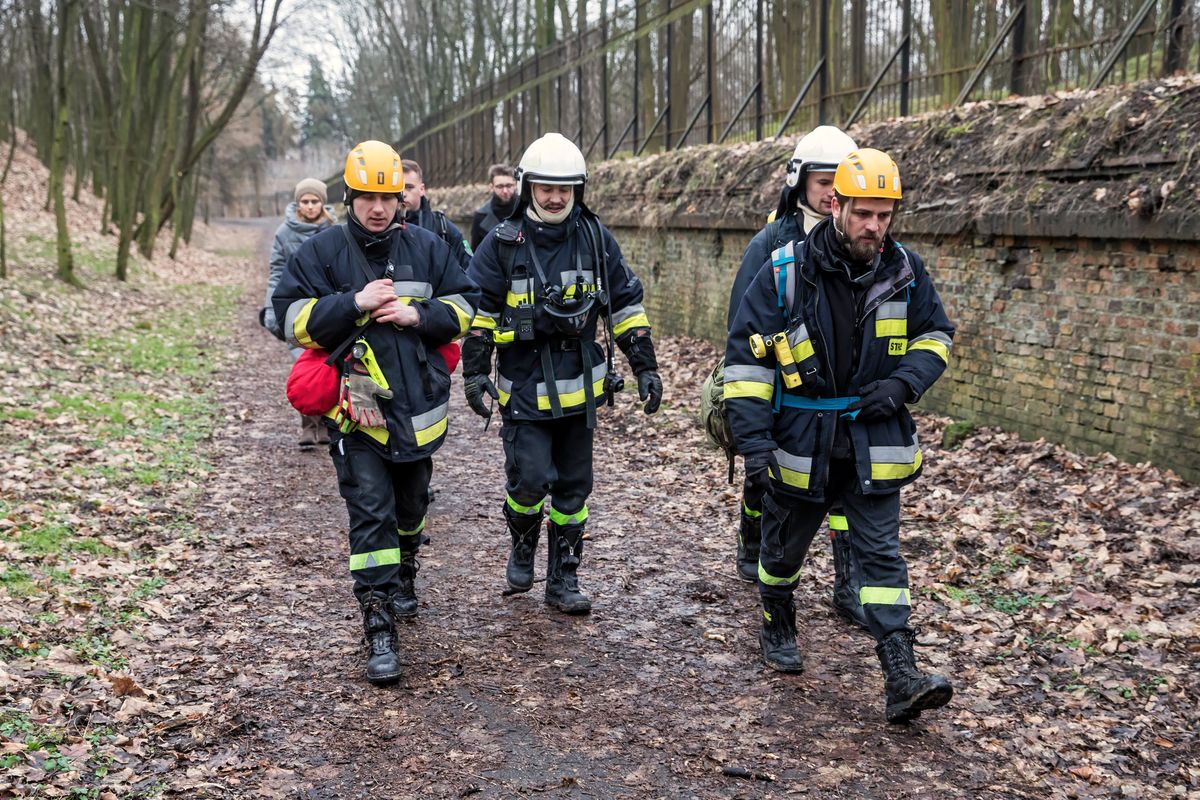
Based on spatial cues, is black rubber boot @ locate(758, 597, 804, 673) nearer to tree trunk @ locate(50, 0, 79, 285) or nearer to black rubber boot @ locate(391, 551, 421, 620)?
black rubber boot @ locate(391, 551, 421, 620)

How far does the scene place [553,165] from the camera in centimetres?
516

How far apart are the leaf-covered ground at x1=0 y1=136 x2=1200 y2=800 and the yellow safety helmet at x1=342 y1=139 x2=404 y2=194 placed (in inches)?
83.9

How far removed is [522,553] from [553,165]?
202 centimetres

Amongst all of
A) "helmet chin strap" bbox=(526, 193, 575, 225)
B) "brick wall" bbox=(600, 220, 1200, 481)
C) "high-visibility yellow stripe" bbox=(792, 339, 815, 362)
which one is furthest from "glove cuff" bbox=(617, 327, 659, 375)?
"brick wall" bbox=(600, 220, 1200, 481)

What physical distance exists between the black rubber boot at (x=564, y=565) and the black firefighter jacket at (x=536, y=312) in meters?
0.67

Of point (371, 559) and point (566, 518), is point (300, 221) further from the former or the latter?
point (371, 559)

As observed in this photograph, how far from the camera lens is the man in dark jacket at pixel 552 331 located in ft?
17.2

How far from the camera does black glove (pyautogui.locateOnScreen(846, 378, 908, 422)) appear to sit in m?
4.23

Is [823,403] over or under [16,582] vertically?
over

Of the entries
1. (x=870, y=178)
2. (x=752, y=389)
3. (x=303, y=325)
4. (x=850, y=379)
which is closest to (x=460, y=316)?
(x=303, y=325)

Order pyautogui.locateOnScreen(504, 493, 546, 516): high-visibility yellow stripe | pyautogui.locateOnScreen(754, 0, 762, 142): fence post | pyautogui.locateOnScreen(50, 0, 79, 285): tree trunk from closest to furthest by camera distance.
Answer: pyautogui.locateOnScreen(504, 493, 546, 516): high-visibility yellow stripe, pyautogui.locateOnScreen(754, 0, 762, 142): fence post, pyautogui.locateOnScreen(50, 0, 79, 285): tree trunk

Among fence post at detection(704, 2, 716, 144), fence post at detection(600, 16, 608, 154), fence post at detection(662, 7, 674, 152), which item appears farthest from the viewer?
fence post at detection(600, 16, 608, 154)

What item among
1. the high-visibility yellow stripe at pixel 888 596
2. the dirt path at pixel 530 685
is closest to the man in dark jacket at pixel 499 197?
the dirt path at pixel 530 685

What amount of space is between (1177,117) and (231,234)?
5348 cm
